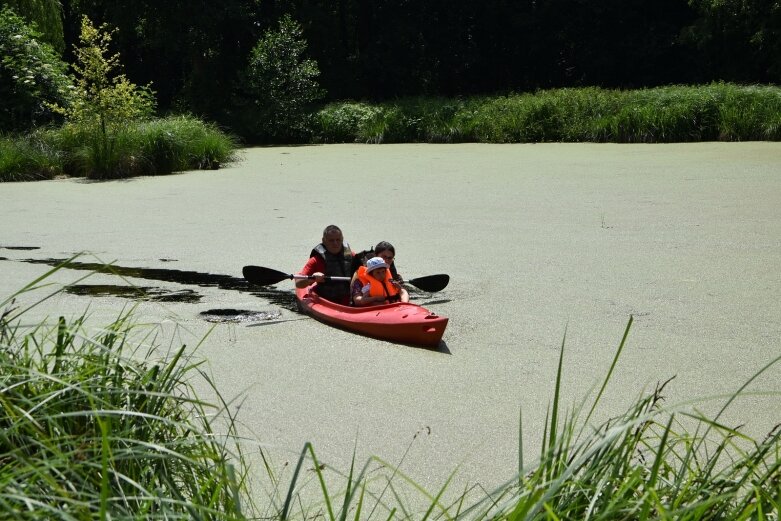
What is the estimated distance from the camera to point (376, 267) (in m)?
5.58

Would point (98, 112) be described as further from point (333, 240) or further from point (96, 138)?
point (333, 240)

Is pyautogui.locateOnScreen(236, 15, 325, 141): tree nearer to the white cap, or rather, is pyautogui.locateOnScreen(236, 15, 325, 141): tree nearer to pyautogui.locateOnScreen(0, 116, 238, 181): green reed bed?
pyautogui.locateOnScreen(0, 116, 238, 181): green reed bed

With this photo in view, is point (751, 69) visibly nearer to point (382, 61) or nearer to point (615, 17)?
point (615, 17)

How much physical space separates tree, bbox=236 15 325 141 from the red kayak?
12725mm

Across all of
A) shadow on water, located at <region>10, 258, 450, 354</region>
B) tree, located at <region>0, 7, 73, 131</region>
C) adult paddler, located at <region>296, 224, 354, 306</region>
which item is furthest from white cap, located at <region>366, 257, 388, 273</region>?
tree, located at <region>0, 7, 73, 131</region>

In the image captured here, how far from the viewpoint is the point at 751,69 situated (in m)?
20.8

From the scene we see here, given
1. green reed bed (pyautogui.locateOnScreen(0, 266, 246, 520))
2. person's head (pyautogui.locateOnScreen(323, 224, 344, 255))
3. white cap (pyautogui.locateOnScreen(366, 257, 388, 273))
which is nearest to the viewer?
green reed bed (pyautogui.locateOnScreen(0, 266, 246, 520))

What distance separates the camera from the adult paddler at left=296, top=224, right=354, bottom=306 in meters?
6.25

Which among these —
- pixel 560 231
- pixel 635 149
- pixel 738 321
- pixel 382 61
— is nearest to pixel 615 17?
pixel 382 61

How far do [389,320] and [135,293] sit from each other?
2035 millimetres

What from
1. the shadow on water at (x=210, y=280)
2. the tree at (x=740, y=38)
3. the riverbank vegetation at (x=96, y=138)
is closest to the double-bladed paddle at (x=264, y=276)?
the shadow on water at (x=210, y=280)

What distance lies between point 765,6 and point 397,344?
1721 cm

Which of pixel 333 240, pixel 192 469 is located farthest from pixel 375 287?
pixel 192 469

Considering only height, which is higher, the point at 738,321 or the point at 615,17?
the point at 615,17
